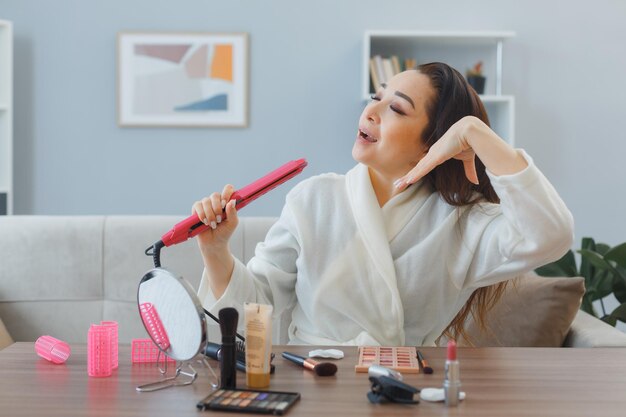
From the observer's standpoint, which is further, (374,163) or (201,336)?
(374,163)

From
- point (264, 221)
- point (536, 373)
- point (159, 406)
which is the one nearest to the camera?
point (159, 406)

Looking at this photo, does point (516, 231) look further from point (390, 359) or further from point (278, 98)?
point (278, 98)

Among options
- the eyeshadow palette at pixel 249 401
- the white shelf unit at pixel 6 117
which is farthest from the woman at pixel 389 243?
the white shelf unit at pixel 6 117

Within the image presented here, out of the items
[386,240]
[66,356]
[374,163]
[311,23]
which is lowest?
[66,356]

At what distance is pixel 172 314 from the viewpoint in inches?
51.8

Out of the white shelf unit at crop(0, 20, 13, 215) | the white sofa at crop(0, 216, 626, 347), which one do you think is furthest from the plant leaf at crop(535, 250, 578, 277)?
the white shelf unit at crop(0, 20, 13, 215)

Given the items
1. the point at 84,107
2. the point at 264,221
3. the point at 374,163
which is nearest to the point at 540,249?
the point at 374,163

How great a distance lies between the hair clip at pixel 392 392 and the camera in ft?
3.84

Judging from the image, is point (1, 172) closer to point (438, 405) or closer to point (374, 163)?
point (374, 163)

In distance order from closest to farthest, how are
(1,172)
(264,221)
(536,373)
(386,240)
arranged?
(536,373), (386,240), (264,221), (1,172)

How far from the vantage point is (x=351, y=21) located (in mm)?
4090

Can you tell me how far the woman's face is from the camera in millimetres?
1799

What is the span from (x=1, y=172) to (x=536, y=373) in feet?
10.5

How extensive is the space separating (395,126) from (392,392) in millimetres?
773
